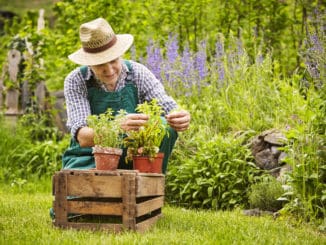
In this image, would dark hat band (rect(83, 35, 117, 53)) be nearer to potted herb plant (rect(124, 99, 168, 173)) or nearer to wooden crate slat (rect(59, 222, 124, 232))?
potted herb plant (rect(124, 99, 168, 173))

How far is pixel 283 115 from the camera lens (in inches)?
198

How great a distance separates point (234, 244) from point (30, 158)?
3.69m

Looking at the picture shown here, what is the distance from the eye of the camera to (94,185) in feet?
10.9

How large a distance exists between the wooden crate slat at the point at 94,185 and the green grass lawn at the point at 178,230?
0.21 metres

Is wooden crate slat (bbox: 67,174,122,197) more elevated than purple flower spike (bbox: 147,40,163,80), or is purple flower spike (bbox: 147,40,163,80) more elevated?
purple flower spike (bbox: 147,40,163,80)

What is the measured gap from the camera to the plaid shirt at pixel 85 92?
12.2ft

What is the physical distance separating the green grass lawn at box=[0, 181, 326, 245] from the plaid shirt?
662mm

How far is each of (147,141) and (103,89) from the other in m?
0.55

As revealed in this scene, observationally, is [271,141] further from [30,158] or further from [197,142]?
[30,158]

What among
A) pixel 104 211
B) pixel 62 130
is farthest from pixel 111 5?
pixel 104 211

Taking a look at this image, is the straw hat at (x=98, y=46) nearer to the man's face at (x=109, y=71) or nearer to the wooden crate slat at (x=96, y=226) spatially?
the man's face at (x=109, y=71)

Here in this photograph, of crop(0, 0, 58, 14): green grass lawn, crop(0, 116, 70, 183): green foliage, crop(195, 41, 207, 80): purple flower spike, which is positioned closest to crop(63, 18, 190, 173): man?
crop(195, 41, 207, 80): purple flower spike

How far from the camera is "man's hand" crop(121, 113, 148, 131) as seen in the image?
342 cm

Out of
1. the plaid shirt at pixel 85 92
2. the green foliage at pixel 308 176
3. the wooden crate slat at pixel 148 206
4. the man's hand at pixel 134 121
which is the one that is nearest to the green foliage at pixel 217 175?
the green foliage at pixel 308 176
